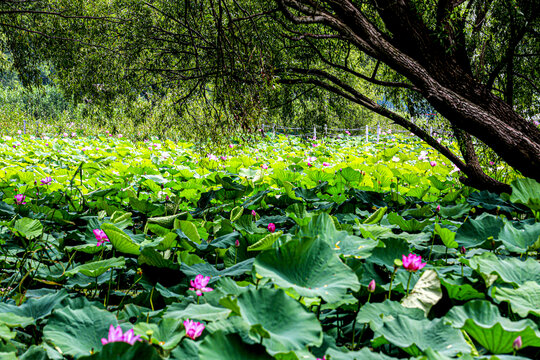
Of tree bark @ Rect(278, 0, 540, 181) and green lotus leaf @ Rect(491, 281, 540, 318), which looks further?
tree bark @ Rect(278, 0, 540, 181)

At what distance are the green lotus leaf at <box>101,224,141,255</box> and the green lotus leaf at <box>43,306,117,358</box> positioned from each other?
0.38 meters

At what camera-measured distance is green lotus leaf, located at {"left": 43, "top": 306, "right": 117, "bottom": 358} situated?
32.6 inches

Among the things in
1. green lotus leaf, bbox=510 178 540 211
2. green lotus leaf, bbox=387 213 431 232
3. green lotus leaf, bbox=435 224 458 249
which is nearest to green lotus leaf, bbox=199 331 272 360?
green lotus leaf, bbox=435 224 458 249

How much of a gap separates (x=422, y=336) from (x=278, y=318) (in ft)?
1.04

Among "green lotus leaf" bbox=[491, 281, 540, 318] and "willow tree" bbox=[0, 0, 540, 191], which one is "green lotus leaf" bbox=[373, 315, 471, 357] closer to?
"green lotus leaf" bbox=[491, 281, 540, 318]

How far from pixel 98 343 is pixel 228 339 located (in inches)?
13.5

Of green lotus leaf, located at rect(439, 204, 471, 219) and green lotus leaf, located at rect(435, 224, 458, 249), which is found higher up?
green lotus leaf, located at rect(435, 224, 458, 249)

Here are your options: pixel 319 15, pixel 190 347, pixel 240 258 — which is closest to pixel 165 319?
pixel 190 347

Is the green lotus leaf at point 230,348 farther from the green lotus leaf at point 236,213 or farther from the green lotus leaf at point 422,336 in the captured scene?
the green lotus leaf at point 236,213

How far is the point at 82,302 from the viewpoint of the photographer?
41.7 inches

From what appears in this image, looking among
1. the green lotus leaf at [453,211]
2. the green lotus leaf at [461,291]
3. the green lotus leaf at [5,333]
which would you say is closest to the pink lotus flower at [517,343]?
the green lotus leaf at [461,291]

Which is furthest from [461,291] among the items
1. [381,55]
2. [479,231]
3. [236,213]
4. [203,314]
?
[381,55]

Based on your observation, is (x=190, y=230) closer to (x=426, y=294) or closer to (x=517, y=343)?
(x=426, y=294)

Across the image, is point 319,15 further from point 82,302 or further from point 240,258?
point 82,302
